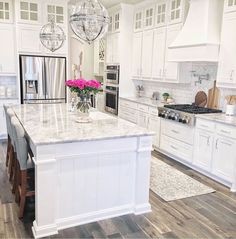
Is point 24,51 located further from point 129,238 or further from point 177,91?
point 129,238

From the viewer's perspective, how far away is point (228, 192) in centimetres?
377

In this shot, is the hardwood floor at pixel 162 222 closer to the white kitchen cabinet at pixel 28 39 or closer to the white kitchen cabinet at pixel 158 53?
the white kitchen cabinet at pixel 158 53

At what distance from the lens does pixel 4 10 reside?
5.77m

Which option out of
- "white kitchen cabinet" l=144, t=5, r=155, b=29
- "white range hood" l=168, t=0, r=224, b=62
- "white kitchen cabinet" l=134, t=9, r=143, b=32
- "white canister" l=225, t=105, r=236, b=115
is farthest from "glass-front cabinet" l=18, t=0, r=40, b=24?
"white canister" l=225, t=105, r=236, b=115

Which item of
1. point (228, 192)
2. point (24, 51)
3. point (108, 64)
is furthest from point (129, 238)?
point (108, 64)

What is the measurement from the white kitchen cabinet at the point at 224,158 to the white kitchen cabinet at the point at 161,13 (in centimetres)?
281

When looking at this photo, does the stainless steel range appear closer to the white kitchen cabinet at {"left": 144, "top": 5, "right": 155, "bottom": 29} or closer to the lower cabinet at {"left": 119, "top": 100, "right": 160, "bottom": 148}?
the lower cabinet at {"left": 119, "top": 100, "right": 160, "bottom": 148}

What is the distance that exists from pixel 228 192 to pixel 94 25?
2830 mm

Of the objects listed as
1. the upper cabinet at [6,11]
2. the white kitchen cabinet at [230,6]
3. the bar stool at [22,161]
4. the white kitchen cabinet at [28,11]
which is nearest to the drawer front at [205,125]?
the white kitchen cabinet at [230,6]

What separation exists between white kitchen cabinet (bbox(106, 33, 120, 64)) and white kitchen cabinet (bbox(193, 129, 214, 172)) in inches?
127

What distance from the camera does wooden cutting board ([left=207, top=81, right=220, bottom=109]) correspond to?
4.80m

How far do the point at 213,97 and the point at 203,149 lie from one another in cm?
109

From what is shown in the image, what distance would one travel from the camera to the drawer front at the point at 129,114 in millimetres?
6203

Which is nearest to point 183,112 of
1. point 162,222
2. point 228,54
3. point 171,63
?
point 228,54
